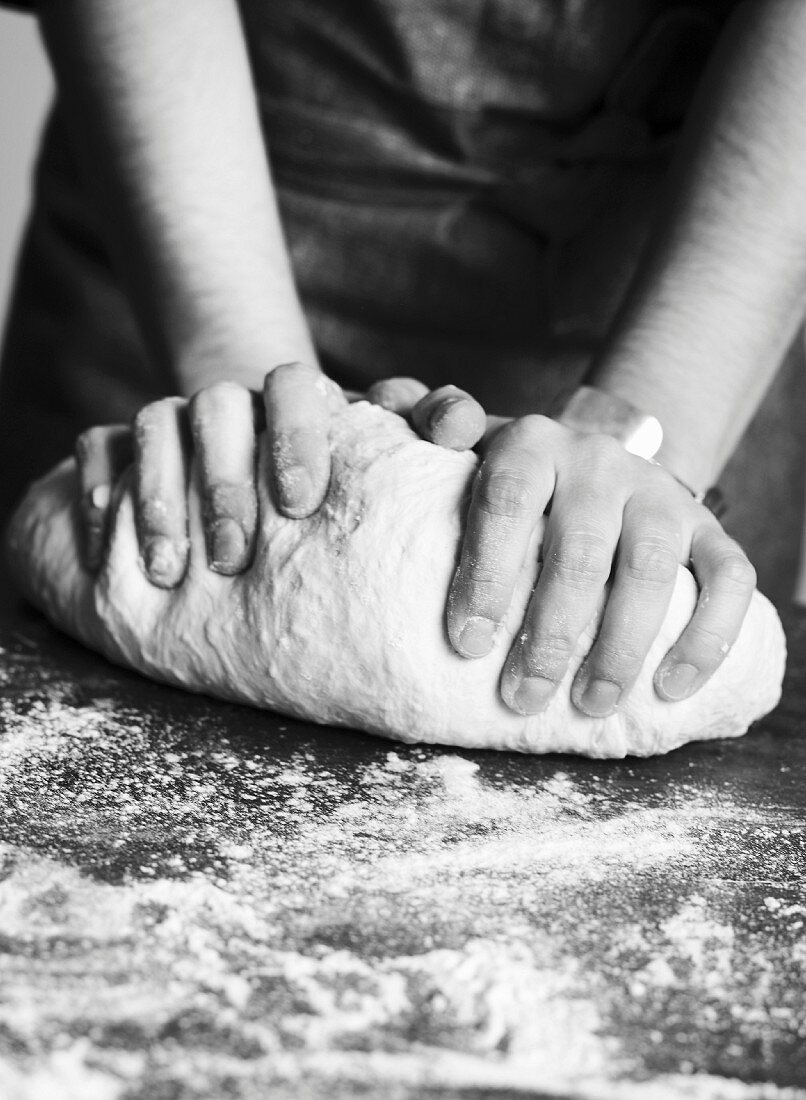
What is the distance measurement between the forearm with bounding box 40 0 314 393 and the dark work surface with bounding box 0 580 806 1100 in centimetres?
45

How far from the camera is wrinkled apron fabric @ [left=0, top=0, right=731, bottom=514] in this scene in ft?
4.91

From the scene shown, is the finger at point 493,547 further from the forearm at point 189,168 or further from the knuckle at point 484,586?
the forearm at point 189,168

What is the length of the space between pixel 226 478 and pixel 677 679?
18.0 inches

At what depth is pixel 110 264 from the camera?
1717 mm

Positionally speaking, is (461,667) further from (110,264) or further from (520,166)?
(110,264)

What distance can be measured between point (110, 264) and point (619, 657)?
1.12 m

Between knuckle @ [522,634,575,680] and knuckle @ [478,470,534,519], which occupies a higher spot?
knuckle @ [478,470,534,519]

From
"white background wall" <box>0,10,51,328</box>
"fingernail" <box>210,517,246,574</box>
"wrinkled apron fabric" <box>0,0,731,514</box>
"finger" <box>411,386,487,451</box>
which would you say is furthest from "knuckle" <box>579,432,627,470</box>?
"white background wall" <box>0,10,51,328</box>

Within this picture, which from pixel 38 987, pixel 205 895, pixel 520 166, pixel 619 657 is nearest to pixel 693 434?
pixel 619 657

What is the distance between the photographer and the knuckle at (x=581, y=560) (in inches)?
37.3

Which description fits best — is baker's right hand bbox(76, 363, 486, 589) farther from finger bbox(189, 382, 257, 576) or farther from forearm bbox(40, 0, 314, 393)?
forearm bbox(40, 0, 314, 393)

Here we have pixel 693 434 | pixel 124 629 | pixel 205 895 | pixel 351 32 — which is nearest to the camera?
pixel 205 895

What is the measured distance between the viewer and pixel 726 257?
1245 mm

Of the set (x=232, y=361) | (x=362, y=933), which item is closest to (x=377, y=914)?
(x=362, y=933)
